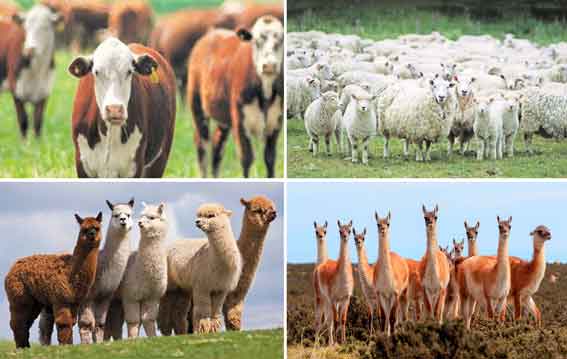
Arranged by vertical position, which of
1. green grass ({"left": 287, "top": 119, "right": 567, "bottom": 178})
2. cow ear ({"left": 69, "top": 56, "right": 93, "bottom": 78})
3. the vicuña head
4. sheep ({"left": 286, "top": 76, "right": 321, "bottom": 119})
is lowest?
the vicuña head

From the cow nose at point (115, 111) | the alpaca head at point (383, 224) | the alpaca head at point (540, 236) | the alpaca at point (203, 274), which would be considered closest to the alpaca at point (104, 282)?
the alpaca at point (203, 274)

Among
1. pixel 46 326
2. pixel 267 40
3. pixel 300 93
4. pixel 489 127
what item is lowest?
pixel 46 326

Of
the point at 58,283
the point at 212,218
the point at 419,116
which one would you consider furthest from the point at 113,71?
the point at 419,116

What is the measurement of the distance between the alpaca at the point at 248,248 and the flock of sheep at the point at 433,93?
598 mm

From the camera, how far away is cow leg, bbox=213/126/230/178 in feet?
28.0

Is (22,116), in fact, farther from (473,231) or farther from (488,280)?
(488,280)

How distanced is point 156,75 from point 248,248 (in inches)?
52.1

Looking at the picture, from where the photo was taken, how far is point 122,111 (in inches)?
323

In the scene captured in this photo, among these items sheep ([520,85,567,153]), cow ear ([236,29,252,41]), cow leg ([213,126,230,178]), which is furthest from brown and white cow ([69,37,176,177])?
sheep ([520,85,567,153])

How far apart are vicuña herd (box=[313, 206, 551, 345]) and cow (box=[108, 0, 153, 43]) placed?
5.79 ft

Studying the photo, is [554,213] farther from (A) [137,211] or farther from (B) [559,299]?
(A) [137,211]

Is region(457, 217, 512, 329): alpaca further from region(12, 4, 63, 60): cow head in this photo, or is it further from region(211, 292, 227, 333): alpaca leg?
region(12, 4, 63, 60): cow head

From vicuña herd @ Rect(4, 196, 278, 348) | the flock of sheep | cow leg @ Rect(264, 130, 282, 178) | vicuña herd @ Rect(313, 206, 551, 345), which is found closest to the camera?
vicuña herd @ Rect(4, 196, 278, 348)

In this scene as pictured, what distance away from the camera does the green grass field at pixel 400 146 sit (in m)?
8.55
